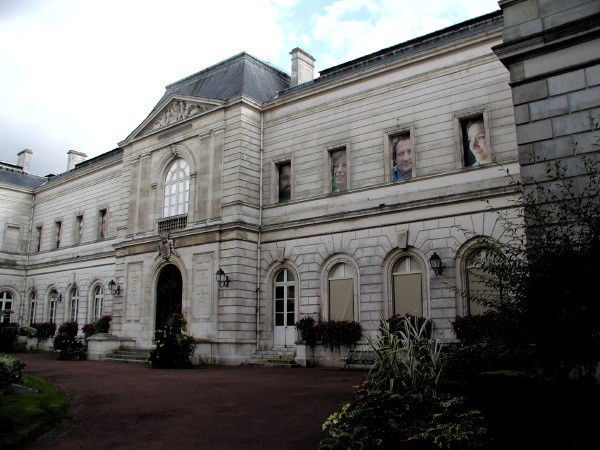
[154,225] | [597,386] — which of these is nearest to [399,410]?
[597,386]

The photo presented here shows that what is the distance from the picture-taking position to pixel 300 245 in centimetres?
1947

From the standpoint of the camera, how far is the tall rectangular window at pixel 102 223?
28748 millimetres

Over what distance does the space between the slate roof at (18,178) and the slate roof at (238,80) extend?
16.1 m

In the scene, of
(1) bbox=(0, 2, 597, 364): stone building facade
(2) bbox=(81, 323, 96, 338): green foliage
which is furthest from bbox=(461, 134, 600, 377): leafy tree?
(2) bbox=(81, 323, 96, 338): green foliage

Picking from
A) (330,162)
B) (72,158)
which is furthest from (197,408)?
(72,158)

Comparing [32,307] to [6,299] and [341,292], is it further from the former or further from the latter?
[341,292]

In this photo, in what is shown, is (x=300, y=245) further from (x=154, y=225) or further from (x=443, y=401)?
(x=443, y=401)

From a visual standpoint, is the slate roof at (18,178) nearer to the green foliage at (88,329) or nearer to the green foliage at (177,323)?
the green foliage at (88,329)

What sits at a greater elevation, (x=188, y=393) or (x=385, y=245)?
(x=385, y=245)

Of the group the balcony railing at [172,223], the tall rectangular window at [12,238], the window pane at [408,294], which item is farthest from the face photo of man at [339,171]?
the tall rectangular window at [12,238]

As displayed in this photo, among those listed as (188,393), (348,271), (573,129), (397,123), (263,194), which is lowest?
(188,393)

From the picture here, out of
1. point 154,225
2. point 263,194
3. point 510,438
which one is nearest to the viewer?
point 510,438

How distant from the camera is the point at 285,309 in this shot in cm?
1962

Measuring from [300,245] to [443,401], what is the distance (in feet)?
44.2
